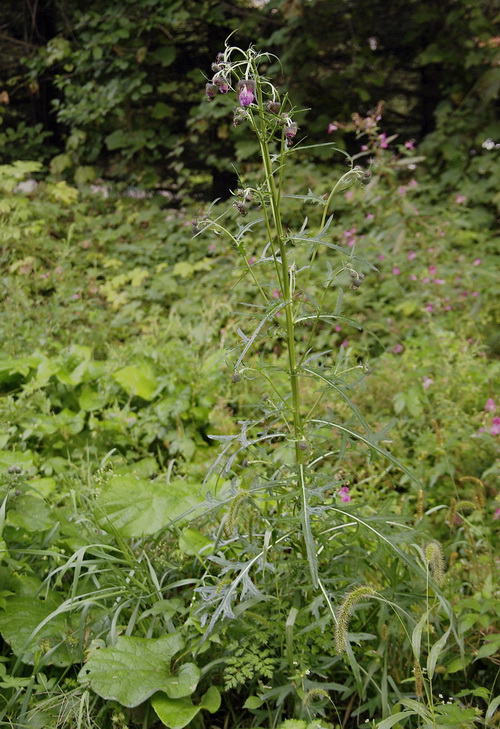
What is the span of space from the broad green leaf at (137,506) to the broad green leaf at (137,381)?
1.04m

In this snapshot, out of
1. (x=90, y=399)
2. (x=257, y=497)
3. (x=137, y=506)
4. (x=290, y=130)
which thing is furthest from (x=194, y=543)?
(x=90, y=399)

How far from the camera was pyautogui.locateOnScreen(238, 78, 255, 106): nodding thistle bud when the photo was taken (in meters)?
1.19

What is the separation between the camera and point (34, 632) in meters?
1.47

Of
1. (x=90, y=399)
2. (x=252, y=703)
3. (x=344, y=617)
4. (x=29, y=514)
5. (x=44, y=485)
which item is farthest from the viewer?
(x=90, y=399)

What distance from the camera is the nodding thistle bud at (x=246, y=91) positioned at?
119 centimetres

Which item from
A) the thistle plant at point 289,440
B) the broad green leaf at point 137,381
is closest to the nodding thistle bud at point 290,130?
the thistle plant at point 289,440

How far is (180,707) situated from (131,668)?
0.14 m

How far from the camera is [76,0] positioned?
22.4 ft

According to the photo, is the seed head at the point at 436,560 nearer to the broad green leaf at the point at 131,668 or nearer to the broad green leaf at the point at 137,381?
the broad green leaf at the point at 131,668

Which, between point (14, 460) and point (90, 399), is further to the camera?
point (90, 399)

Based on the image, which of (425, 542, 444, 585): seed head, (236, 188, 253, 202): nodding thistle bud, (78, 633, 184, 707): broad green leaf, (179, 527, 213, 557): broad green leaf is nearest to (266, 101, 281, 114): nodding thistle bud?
(236, 188, 253, 202): nodding thistle bud

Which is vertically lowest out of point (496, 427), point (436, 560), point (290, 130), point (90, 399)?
point (90, 399)

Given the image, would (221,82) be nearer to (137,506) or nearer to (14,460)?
(137,506)

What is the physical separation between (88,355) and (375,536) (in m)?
2.11
